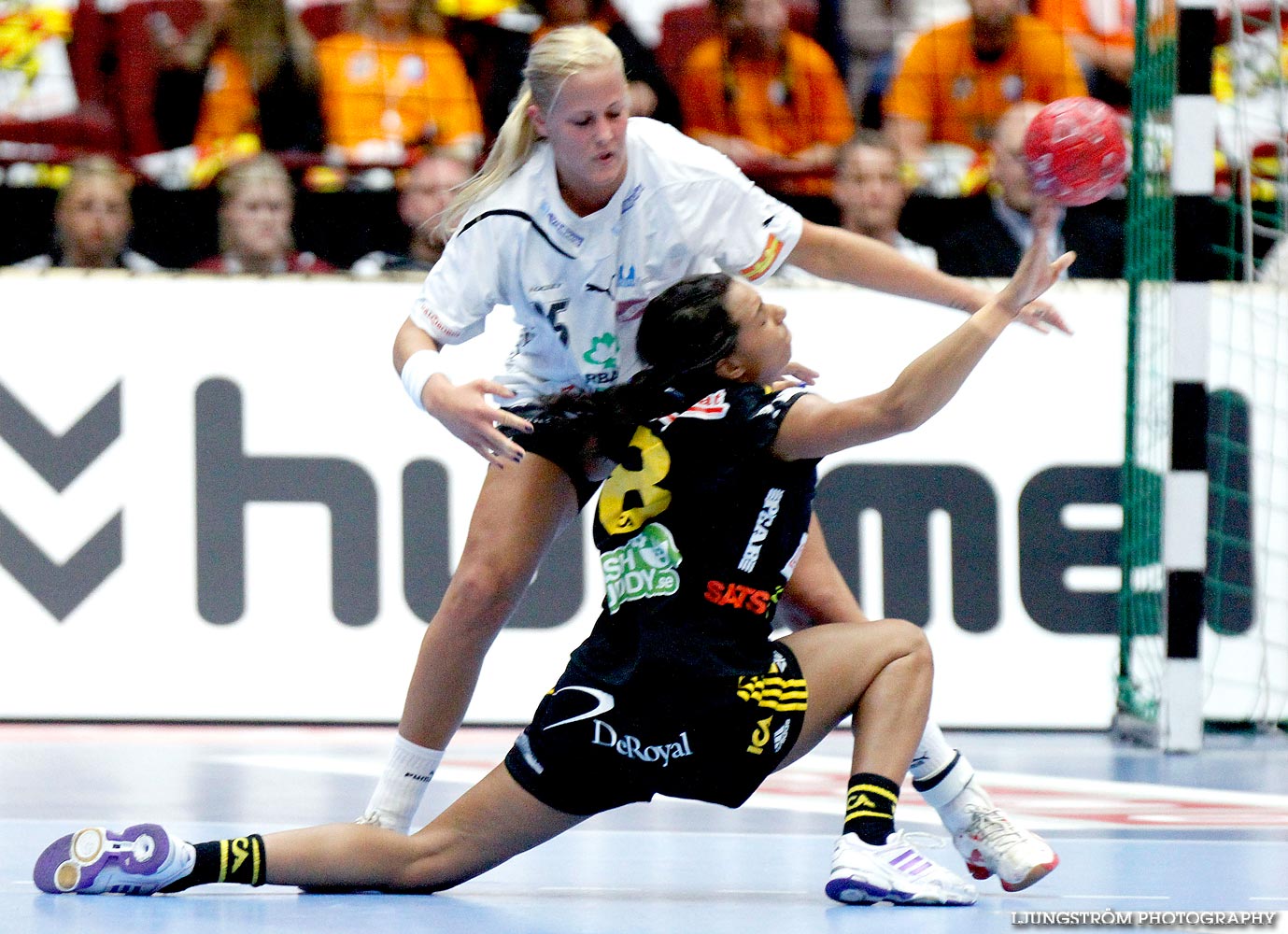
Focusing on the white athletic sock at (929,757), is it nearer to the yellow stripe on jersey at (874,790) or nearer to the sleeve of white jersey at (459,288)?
the yellow stripe on jersey at (874,790)

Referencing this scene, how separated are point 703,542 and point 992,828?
2.79 ft

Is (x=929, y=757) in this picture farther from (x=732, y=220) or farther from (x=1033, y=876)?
(x=732, y=220)

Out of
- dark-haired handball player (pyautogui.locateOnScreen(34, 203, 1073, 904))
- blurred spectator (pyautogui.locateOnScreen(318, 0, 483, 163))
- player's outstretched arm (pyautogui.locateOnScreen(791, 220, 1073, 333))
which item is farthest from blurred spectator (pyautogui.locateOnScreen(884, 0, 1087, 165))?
dark-haired handball player (pyautogui.locateOnScreen(34, 203, 1073, 904))

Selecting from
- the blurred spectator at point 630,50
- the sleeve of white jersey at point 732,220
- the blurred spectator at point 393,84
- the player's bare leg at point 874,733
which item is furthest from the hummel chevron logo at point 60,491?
the player's bare leg at point 874,733

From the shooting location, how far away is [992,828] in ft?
11.2

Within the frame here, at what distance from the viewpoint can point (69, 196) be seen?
6477 millimetres

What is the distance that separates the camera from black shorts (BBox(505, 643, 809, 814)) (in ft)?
10.2

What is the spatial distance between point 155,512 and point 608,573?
3.21m

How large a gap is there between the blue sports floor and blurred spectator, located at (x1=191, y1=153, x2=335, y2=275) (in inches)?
69.8

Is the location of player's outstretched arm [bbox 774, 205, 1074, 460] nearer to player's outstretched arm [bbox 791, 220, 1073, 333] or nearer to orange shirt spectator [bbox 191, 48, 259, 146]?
player's outstretched arm [bbox 791, 220, 1073, 333]

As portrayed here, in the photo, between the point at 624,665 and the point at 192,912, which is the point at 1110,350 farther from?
the point at 192,912

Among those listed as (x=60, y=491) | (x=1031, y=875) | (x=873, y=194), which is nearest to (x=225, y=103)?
(x=60, y=491)

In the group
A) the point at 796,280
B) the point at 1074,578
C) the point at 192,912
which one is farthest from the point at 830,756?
the point at 192,912

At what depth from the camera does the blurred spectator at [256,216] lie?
6473mm
